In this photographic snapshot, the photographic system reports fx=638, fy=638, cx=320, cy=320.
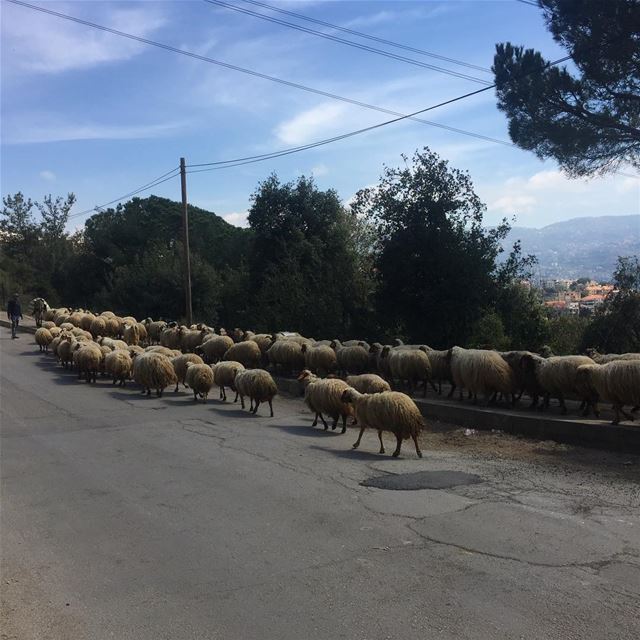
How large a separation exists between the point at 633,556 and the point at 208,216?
53.9m

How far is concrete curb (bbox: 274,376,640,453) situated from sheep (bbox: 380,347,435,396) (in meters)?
0.66

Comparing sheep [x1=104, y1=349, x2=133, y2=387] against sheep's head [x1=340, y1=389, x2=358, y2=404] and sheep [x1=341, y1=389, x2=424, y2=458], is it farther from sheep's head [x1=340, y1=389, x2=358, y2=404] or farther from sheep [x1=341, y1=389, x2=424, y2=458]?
sheep [x1=341, y1=389, x2=424, y2=458]

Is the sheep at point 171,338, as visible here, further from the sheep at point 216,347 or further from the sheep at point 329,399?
the sheep at point 329,399

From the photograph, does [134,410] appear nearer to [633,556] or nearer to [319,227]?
[633,556]

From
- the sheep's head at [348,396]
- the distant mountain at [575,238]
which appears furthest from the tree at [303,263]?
the distant mountain at [575,238]

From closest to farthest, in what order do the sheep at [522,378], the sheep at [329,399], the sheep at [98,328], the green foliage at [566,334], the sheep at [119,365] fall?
the sheep at [329,399] < the sheep at [522,378] < the sheep at [119,365] < the green foliage at [566,334] < the sheep at [98,328]

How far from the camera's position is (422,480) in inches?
332

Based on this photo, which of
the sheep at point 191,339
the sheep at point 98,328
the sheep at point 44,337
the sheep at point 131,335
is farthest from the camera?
the sheep at point 98,328

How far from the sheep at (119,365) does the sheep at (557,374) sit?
35.9 feet

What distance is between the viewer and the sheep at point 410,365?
15.2 m

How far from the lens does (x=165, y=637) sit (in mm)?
4398

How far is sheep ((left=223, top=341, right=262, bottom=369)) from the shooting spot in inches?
752

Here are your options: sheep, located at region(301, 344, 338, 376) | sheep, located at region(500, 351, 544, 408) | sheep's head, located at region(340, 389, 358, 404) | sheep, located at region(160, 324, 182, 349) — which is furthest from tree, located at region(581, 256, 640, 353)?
sheep, located at region(160, 324, 182, 349)

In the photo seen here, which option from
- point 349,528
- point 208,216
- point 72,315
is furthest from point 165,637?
point 208,216
